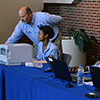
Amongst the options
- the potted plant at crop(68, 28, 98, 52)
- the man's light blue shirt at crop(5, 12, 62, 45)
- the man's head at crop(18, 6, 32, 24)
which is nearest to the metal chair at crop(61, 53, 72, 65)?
the man's light blue shirt at crop(5, 12, 62, 45)

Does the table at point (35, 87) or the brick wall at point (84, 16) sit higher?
the brick wall at point (84, 16)

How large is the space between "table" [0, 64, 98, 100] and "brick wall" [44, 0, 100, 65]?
3499 mm

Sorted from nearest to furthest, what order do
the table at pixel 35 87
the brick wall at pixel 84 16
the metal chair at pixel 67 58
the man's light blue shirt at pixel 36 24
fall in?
the table at pixel 35 87
the metal chair at pixel 67 58
the man's light blue shirt at pixel 36 24
the brick wall at pixel 84 16

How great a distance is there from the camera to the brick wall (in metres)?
6.88

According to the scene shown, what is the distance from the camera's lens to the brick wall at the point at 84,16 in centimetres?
688

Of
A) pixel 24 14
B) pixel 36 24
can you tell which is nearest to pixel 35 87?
pixel 24 14

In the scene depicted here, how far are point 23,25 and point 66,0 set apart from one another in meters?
2.76

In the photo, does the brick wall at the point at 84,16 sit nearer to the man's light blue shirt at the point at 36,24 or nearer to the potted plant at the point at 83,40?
the potted plant at the point at 83,40

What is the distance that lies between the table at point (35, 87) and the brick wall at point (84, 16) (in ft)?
11.5

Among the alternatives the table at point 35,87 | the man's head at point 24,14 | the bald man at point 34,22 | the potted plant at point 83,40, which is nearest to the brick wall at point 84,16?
the potted plant at point 83,40

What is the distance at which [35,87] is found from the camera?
8.99 ft

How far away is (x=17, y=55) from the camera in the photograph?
3.73m

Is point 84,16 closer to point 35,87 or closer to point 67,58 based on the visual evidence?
point 67,58

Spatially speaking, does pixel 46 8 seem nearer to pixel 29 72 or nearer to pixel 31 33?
pixel 31 33
